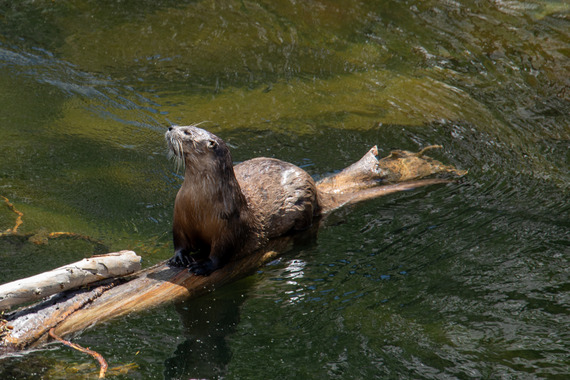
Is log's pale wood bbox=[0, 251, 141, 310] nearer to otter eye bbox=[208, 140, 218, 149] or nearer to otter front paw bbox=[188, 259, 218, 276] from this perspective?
otter front paw bbox=[188, 259, 218, 276]

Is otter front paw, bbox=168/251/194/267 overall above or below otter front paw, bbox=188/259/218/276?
above

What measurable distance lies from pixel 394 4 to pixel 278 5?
Answer: 176 cm

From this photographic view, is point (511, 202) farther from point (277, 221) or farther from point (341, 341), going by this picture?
point (341, 341)

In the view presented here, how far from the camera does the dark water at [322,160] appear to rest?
3.69m

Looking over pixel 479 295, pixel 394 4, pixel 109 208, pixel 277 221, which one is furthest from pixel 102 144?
pixel 394 4

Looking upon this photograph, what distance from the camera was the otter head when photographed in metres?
4.32

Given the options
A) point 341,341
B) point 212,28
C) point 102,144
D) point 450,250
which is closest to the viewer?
point 341,341

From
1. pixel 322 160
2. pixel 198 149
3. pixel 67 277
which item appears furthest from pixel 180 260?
pixel 322 160

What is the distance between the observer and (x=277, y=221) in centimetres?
488

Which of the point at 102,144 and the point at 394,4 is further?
the point at 394,4

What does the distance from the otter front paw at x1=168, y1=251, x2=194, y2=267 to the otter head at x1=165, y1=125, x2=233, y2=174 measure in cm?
60

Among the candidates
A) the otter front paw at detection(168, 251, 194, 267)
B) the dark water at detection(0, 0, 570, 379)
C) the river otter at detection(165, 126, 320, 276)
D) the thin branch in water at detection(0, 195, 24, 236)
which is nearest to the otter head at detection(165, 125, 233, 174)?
the river otter at detection(165, 126, 320, 276)

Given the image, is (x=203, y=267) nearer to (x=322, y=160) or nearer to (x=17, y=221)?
(x=17, y=221)

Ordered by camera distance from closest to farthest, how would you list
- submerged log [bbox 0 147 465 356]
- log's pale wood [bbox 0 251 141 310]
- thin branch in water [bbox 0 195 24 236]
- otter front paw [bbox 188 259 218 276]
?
log's pale wood [bbox 0 251 141 310] < submerged log [bbox 0 147 465 356] < otter front paw [bbox 188 259 218 276] < thin branch in water [bbox 0 195 24 236]
